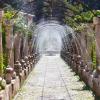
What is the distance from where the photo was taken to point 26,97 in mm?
16078

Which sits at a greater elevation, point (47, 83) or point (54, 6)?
point (54, 6)

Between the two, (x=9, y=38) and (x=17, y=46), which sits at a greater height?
(x=9, y=38)

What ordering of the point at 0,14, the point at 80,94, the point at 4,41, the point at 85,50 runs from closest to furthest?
the point at 0,14
the point at 80,94
the point at 4,41
the point at 85,50

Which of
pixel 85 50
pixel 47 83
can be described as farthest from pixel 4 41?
pixel 85 50

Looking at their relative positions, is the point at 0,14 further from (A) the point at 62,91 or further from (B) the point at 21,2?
(B) the point at 21,2

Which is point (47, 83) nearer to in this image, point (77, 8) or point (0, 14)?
point (0, 14)

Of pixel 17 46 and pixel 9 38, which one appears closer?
pixel 9 38

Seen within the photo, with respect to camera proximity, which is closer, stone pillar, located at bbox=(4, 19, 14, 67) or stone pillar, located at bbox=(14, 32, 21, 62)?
stone pillar, located at bbox=(4, 19, 14, 67)

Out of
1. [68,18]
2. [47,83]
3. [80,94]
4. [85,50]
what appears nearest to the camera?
[80,94]

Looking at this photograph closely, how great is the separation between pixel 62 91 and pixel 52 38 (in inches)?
2600

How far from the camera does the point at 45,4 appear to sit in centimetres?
3014

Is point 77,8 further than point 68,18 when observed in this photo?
No

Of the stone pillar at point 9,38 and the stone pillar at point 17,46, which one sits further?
the stone pillar at point 17,46

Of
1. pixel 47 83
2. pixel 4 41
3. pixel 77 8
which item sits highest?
pixel 77 8
